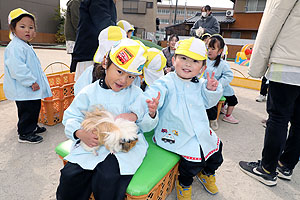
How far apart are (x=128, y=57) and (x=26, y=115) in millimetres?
1780

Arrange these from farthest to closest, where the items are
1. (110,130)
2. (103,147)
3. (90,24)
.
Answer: (90,24), (103,147), (110,130)

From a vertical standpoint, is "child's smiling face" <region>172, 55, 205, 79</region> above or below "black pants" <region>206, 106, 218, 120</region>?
above

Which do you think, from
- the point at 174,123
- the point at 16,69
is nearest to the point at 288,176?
the point at 174,123

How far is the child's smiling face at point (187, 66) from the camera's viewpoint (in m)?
1.58

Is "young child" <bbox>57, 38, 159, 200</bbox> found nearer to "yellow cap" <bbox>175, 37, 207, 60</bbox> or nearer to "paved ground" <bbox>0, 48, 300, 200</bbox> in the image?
"yellow cap" <bbox>175, 37, 207, 60</bbox>

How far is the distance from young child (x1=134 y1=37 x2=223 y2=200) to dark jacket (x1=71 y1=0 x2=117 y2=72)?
40.1 inches

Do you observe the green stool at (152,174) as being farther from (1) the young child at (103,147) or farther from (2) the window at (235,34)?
(2) the window at (235,34)

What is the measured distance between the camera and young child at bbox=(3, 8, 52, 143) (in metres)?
2.13

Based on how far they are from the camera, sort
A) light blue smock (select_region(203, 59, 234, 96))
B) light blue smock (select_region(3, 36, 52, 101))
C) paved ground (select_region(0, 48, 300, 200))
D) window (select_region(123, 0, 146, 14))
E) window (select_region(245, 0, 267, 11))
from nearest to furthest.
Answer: paved ground (select_region(0, 48, 300, 200)) → light blue smock (select_region(3, 36, 52, 101)) → light blue smock (select_region(203, 59, 234, 96)) → window (select_region(245, 0, 267, 11)) → window (select_region(123, 0, 146, 14))

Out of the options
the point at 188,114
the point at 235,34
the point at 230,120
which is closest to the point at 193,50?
the point at 188,114

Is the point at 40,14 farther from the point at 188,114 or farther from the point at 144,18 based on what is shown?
the point at 188,114

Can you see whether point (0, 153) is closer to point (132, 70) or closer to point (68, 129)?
point (68, 129)

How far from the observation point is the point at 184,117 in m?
1.59

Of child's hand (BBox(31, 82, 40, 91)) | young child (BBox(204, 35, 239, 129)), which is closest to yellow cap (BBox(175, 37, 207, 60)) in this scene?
young child (BBox(204, 35, 239, 129))
